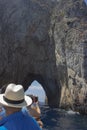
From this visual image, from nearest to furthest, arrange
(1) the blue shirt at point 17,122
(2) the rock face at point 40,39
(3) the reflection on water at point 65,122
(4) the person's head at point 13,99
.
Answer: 1. (1) the blue shirt at point 17,122
2. (4) the person's head at point 13,99
3. (3) the reflection on water at point 65,122
4. (2) the rock face at point 40,39

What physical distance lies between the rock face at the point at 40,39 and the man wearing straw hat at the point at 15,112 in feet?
176

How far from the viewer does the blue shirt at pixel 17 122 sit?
440 cm

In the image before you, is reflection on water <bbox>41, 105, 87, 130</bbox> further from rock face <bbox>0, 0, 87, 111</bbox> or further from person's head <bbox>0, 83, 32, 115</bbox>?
person's head <bbox>0, 83, 32, 115</bbox>

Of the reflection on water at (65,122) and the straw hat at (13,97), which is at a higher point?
the straw hat at (13,97)

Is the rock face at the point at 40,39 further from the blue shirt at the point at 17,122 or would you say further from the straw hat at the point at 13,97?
the blue shirt at the point at 17,122

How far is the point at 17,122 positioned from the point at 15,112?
0.51 feet

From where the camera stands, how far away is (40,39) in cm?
6297

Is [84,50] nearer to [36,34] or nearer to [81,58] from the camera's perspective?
[81,58]

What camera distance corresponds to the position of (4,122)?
450cm

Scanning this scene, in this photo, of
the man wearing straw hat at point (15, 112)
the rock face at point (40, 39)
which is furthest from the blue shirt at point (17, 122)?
the rock face at point (40, 39)

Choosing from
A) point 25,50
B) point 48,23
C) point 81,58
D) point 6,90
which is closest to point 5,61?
point 25,50

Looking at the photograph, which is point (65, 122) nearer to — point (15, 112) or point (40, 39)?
point (40, 39)

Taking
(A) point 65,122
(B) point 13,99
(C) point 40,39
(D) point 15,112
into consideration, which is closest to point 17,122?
(D) point 15,112

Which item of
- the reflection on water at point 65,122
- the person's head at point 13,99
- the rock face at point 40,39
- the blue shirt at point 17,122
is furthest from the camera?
the rock face at point 40,39
